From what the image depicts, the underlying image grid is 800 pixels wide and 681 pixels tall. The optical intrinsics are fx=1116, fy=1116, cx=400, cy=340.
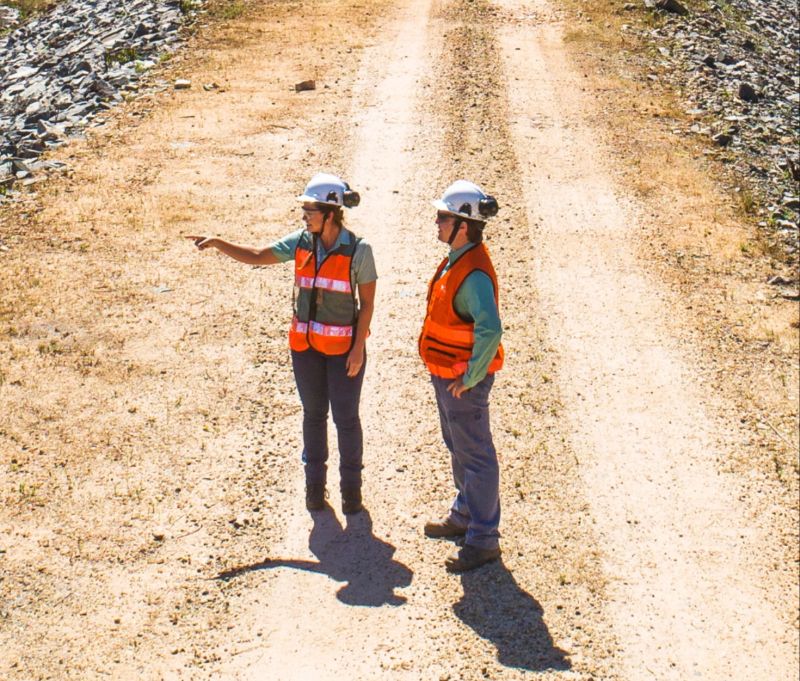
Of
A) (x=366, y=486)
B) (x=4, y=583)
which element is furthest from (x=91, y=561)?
(x=366, y=486)

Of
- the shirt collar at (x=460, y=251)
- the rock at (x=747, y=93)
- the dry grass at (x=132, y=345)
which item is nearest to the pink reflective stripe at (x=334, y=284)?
the shirt collar at (x=460, y=251)

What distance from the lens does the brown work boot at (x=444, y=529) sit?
26.2ft

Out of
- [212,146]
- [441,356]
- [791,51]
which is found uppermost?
[441,356]

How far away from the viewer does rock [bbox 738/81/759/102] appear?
63.2 feet

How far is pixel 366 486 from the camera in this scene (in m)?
8.74

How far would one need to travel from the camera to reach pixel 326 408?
7.78 meters

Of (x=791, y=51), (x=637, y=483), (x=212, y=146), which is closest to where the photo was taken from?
(x=637, y=483)

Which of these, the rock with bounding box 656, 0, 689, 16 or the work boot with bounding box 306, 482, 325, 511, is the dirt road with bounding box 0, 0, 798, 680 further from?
the rock with bounding box 656, 0, 689, 16

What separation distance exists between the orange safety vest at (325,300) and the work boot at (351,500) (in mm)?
1220

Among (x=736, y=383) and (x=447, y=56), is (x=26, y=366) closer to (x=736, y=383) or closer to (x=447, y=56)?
(x=736, y=383)

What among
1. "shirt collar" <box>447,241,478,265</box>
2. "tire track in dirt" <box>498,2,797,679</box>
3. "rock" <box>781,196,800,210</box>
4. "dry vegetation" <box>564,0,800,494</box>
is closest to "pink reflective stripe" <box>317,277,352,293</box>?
"shirt collar" <box>447,241,478,265</box>

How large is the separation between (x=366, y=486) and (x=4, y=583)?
8.96 ft

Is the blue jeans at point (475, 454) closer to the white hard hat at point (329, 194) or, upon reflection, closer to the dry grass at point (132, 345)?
the white hard hat at point (329, 194)

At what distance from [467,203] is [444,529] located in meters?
2.49
